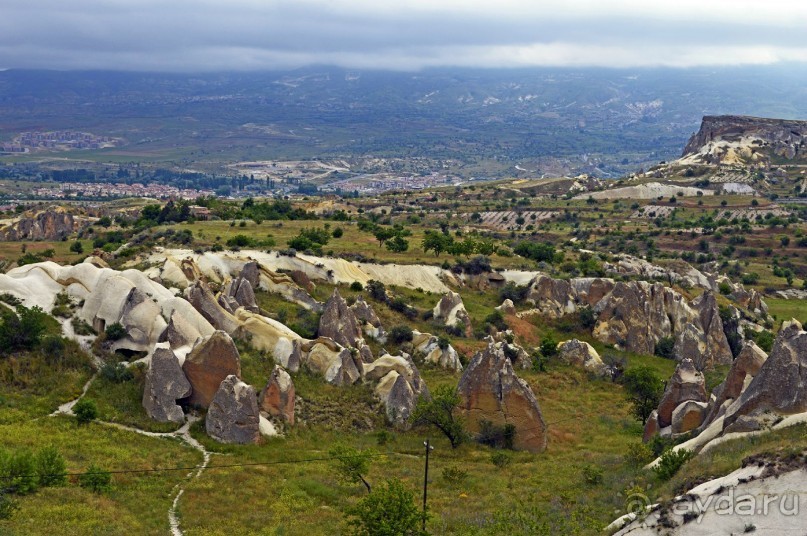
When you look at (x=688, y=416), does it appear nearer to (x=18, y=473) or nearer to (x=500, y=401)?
(x=500, y=401)

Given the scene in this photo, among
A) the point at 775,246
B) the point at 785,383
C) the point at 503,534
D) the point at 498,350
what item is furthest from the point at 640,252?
the point at 503,534

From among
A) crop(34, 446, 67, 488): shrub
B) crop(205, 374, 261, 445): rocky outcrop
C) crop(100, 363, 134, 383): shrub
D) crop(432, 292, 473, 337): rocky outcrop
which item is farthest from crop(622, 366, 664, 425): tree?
crop(34, 446, 67, 488): shrub

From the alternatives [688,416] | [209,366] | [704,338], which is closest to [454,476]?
[688,416]

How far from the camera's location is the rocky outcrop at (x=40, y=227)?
5128 inches

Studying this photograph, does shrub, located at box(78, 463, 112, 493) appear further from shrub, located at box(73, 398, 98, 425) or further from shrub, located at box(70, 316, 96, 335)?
shrub, located at box(70, 316, 96, 335)

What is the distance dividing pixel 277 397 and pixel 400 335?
19998 mm

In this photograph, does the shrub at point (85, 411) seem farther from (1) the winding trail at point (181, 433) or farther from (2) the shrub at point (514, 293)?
(2) the shrub at point (514, 293)

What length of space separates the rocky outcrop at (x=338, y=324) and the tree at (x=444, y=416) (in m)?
12.0

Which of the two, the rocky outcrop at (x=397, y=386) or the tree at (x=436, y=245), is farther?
the tree at (x=436, y=245)

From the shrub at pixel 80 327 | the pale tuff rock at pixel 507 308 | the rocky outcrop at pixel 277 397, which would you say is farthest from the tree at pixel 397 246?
the rocky outcrop at pixel 277 397

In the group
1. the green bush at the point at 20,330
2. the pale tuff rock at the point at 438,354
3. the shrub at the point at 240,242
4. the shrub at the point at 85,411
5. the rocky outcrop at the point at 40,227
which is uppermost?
the green bush at the point at 20,330

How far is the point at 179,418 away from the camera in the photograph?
141 ft

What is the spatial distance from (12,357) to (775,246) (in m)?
128

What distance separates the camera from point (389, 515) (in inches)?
1134
